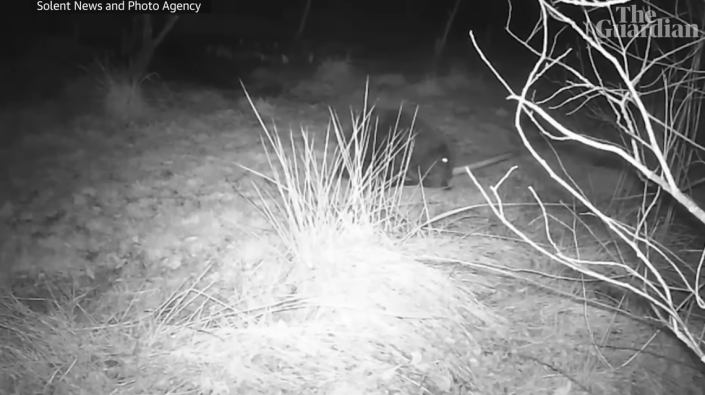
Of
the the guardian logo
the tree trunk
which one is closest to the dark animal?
the the guardian logo

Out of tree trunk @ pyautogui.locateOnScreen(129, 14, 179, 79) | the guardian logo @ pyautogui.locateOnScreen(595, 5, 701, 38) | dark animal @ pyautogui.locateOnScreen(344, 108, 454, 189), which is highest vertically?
the guardian logo @ pyautogui.locateOnScreen(595, 5, 701, 38)

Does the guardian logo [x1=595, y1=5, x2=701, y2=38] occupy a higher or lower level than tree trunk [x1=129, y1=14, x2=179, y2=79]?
higher

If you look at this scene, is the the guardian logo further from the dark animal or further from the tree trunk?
the tree trunk

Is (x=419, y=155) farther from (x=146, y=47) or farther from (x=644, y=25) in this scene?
(x=146, y=47)

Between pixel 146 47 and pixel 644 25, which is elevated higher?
pixel 644 25

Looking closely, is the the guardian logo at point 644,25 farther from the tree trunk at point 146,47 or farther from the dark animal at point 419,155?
the tree trunk at point 146,47

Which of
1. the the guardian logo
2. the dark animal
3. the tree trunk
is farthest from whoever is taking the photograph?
the tree trunk

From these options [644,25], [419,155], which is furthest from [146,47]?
[644,25]

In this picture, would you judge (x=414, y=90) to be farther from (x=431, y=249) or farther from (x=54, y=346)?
(x=54, y=346)

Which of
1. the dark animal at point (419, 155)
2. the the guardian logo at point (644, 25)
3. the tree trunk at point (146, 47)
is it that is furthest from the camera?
the tree trunk at point (146, 47)

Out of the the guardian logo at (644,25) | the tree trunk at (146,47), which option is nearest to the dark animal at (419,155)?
the the guardian logo at (644,25)

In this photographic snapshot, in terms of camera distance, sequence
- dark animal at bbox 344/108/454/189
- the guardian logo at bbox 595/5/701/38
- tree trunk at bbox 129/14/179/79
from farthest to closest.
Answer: tree trunk at bbox 129/14/179/79
dark animal at bbox 344/108/454/189
the guardian logo at bbox 595/5/701/38

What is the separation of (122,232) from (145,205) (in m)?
0.33

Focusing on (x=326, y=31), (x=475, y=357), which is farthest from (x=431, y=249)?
(x=326, y=31)
